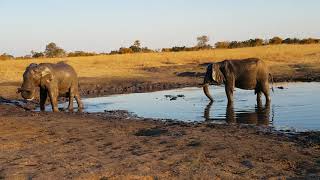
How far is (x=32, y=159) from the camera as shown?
9102 mm

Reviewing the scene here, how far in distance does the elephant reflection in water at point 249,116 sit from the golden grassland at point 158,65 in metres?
11.2

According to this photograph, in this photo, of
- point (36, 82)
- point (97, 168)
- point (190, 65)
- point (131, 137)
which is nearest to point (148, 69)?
point (190, 65)

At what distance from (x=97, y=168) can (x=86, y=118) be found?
21.1 ft

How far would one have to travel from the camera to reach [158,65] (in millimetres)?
38375

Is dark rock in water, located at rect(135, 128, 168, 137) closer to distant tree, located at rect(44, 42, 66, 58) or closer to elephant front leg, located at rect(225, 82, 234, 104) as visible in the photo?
elephant front leg, located at rect(225, 82, 234, 104)

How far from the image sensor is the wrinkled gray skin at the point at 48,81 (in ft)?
57.1

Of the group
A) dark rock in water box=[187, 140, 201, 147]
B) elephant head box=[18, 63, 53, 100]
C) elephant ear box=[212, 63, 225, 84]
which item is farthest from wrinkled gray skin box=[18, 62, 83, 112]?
dark rock in water box=[187, 140, 201, 147]

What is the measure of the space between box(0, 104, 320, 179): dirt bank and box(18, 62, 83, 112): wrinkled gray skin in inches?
174

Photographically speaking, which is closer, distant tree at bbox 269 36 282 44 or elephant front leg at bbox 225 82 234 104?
elephant front leg at bbox 225 82 234 104

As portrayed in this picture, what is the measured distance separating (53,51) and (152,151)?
5516 centimetres

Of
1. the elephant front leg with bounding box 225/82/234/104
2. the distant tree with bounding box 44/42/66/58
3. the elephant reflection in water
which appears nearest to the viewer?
the elephant reflection in water

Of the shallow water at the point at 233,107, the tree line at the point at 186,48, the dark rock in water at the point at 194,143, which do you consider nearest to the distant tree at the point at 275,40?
the tree line at the point at 186,48

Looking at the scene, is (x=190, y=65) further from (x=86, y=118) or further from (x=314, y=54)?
(x=86, y=118)

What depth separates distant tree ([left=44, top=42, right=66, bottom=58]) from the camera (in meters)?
61.0
